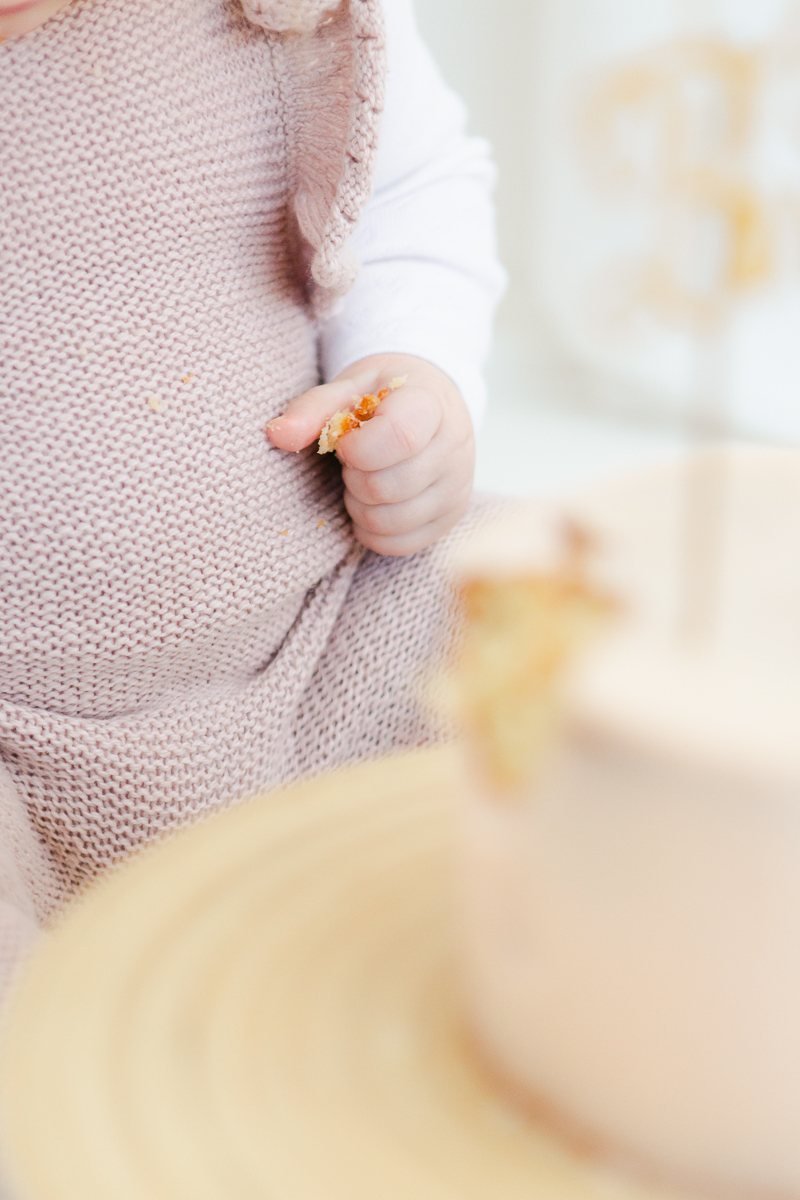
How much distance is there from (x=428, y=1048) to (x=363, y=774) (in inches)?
3.1

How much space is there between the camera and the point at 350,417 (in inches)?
19.5

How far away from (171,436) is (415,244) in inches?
7.5

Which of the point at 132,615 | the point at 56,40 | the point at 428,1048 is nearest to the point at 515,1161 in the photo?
the point at 428,1048

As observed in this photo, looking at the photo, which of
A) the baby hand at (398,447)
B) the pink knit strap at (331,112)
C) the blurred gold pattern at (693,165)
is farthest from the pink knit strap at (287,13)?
the blurred gold pattern at (693,165)

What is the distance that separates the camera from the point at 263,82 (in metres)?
0.50

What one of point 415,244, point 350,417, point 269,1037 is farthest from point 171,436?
point 269,1037

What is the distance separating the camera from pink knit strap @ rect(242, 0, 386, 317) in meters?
0.47

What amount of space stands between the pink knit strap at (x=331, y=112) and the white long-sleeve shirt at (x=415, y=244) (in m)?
0.05

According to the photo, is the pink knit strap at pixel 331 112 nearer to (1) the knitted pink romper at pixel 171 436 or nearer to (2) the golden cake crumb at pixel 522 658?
(1) the knitted pink romper at pixel 171 436

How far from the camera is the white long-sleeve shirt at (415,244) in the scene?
0.57 m

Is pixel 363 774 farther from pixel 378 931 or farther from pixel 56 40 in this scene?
pixel 56 40

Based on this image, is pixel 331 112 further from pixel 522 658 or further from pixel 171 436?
pixel 522 658

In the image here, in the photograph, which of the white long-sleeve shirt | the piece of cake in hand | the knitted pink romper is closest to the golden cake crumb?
the piece of cake in hand

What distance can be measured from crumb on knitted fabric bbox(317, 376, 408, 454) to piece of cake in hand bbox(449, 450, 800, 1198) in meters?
0.28
